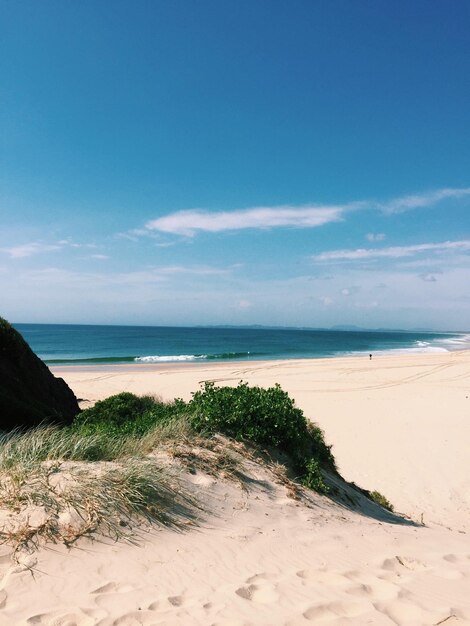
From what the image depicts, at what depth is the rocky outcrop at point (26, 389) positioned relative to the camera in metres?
8.97

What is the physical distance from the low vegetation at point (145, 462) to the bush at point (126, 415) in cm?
5

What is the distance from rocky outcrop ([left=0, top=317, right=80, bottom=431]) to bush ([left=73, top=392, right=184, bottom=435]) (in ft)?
2.93

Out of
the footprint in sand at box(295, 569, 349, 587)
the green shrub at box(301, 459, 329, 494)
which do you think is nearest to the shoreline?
the green shrub at box(301, 459, 329, 494)

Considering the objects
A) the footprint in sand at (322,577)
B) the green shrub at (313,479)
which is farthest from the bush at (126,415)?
the footprint in sand at (322,577)

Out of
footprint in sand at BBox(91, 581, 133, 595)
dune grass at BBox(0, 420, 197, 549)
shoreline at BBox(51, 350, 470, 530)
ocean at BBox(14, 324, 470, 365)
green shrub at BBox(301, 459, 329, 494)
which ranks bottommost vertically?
ocean at BBox(14, 324, 470, 365)

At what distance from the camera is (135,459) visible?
16.7 feet

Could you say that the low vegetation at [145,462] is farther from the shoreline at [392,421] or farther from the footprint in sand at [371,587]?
the shoreline at [392,421]

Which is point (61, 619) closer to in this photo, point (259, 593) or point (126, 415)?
point (259, 593)

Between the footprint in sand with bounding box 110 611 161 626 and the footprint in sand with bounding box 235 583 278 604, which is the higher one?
the footprint in sand with bounding box 110 611 161 626

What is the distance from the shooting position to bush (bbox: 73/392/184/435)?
6956mm

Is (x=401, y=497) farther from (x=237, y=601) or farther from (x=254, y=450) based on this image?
(x=237, y=601)

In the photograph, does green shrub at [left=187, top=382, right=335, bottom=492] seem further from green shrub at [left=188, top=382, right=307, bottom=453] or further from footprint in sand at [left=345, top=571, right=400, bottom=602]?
footprint in sand at [left=345, top=571, right=400, bottom=602]

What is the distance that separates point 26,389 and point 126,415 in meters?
3.24

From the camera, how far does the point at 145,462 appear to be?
4.89 metres
